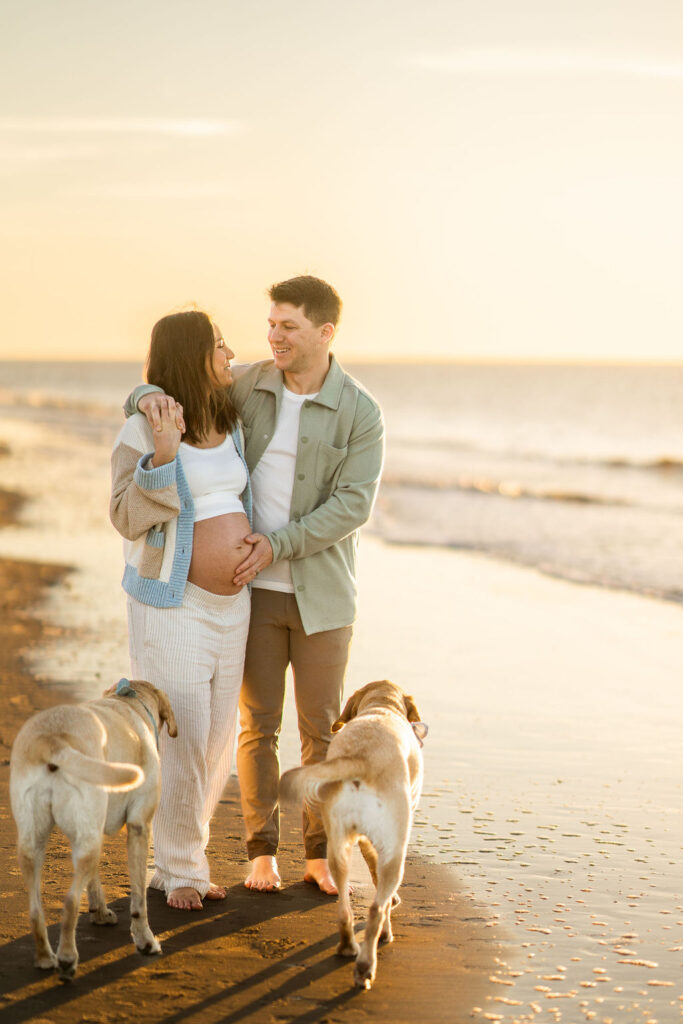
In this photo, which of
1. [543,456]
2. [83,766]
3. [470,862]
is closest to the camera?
[83,766]

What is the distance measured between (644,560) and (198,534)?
37.6 ft

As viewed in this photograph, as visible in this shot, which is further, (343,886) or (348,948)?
(348,948)

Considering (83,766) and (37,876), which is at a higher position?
(83,766)

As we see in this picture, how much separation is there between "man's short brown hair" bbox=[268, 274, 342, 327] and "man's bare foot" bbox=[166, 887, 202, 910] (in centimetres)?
234

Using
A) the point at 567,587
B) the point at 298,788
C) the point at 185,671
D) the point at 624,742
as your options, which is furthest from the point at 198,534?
the point at 567,587

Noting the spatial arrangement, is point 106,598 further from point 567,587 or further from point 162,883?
point 162,883

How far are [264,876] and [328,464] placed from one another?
1725mm

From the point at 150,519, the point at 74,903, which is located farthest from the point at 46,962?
the point at 150,519

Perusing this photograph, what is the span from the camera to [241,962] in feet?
12.7

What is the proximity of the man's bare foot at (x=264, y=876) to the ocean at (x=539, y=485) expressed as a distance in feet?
27.3

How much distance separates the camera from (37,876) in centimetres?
357

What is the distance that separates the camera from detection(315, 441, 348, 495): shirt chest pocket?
474cm

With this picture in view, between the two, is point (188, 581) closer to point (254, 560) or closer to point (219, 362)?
point (254, 560)

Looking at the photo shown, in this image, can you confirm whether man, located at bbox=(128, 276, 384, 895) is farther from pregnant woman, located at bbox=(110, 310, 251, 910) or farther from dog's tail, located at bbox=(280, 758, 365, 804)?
dog's tail, located at bbox=(280, 758, 365, 804)
